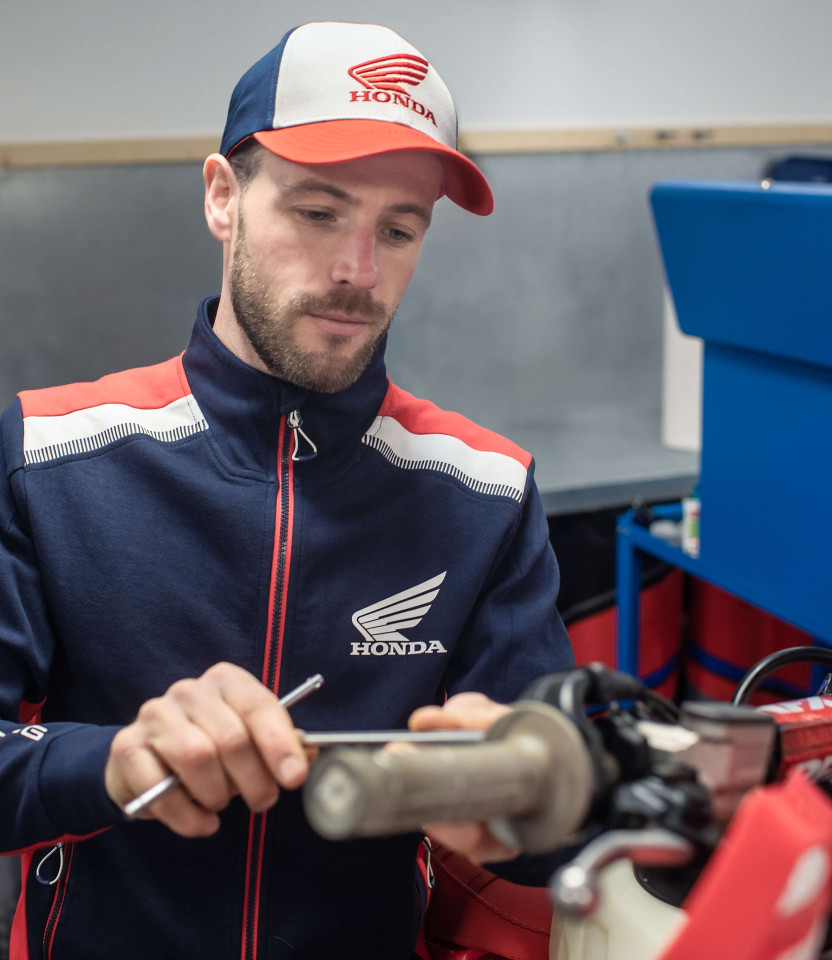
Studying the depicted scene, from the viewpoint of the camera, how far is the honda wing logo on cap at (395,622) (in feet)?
3.11

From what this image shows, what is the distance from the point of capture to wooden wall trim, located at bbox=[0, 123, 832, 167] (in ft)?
6.44

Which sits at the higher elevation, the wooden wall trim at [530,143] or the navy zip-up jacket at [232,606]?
the wooden wall trim at [530,143]

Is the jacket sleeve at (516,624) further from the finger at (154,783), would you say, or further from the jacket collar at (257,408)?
the finger at (154,783)

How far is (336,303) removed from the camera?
935mm

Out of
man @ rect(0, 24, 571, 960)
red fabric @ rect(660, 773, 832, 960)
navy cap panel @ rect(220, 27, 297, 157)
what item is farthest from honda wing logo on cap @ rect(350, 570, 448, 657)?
red fabric @ rect(660, 773, 832, 960)

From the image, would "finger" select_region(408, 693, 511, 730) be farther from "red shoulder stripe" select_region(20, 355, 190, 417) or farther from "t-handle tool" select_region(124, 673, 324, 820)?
"red shoulder stripe" select_region(20, 355, 190, 417)

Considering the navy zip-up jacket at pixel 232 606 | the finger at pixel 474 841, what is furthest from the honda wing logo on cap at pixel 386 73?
the finger at pixel 474 841

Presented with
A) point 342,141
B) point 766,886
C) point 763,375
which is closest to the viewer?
point 766,886

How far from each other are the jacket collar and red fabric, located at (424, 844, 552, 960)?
429 millimetres

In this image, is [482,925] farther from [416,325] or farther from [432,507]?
[416,325]

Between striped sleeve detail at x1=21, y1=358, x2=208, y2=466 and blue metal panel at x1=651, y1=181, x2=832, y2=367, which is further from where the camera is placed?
blue metal panel at x1=651, y1=181, x2=832, y2=367

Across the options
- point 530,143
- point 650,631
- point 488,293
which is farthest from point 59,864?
point 530,143

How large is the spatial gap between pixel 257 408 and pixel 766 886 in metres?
0.67

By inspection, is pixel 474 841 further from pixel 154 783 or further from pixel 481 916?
pixel 481 916
